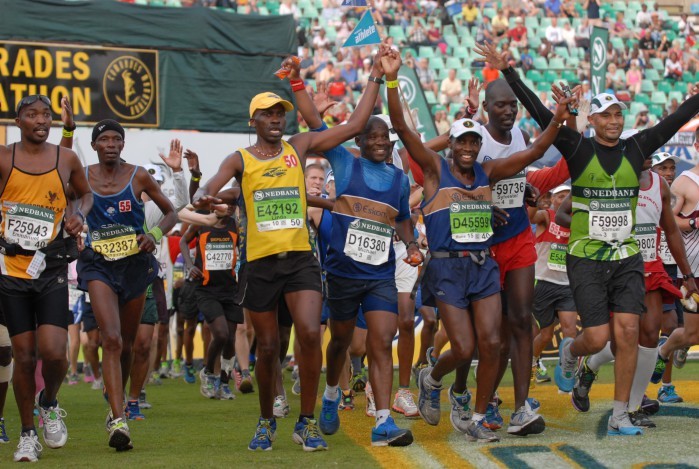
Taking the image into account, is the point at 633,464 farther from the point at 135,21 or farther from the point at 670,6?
the point at 670,6

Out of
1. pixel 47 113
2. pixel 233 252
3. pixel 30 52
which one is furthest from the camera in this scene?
pixel 30 52

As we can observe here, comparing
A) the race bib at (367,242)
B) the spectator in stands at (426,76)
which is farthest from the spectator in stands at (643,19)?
the race bib at (367,242)

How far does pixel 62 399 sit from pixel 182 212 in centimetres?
408

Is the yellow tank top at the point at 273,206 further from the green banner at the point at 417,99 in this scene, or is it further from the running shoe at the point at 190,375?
the green banner at the point at 417,99

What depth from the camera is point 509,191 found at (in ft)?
27.2

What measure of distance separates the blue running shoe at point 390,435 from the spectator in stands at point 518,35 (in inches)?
896

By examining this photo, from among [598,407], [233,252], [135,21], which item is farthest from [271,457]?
[135,21]

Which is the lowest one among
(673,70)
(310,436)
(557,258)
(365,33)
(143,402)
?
(143,402)

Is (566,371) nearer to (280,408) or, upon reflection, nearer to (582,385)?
(582,385)

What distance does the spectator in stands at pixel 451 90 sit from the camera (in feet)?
86.0

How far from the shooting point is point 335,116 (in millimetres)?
23016

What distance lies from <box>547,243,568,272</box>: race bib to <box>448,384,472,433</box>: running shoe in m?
4.48

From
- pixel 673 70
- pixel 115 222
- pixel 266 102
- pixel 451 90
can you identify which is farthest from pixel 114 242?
pixel 673 70

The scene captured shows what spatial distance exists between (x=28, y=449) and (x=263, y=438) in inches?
61.3
